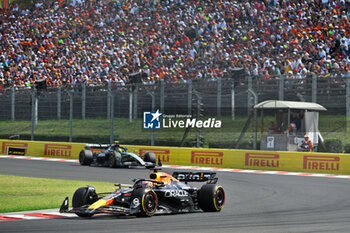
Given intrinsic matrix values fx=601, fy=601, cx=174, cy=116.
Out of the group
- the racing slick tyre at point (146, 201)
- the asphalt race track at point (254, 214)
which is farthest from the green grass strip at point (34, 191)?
the racing slick tyre at point (146, 201)

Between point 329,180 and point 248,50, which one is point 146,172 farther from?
point 248,50

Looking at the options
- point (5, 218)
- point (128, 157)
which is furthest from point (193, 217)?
point (128, 157)

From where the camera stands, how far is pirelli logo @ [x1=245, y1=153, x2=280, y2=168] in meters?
22.4

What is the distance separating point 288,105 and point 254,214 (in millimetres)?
12369

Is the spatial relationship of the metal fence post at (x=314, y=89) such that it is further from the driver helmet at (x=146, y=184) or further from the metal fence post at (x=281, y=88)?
the driver helmet at (x=146, y=184)

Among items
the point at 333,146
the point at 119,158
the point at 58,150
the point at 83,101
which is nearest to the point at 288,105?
the point at 333,146

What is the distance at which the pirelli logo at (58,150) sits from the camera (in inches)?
1101

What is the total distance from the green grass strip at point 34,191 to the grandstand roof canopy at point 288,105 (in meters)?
8.40

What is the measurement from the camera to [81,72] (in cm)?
3491

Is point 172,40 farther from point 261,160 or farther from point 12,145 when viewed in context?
point 261,160

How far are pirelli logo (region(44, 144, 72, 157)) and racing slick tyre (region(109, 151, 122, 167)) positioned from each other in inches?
229

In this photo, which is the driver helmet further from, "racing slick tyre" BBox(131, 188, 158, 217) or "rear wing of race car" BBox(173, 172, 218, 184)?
"rear wing of race car" BBox(173, 172, 218, 184)

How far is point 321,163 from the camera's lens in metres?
21.3

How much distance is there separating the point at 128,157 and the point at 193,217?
12.3 meters
